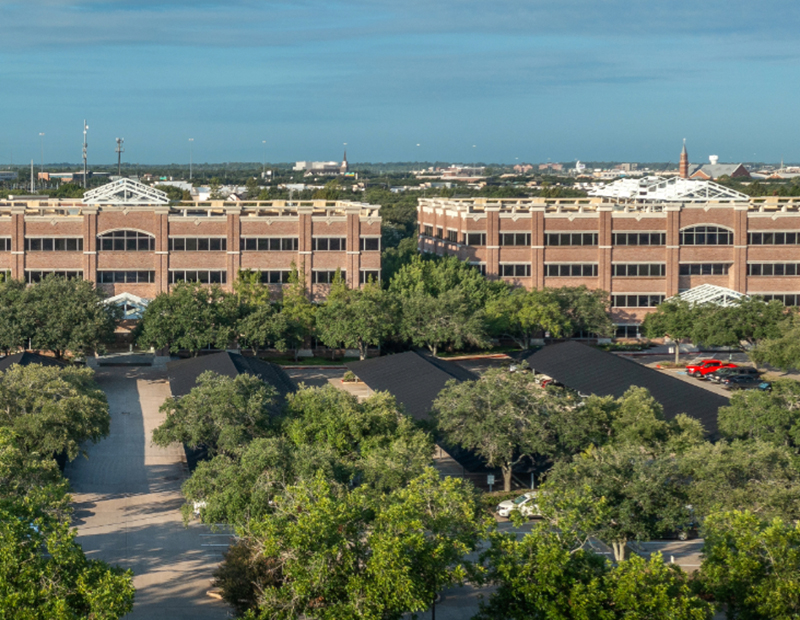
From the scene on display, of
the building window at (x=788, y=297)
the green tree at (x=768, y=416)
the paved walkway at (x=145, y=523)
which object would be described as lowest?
the paved walkway at (x=145, y=523)

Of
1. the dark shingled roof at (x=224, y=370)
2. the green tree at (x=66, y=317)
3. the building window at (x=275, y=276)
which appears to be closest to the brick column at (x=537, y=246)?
the building window at (x=275, y=276)

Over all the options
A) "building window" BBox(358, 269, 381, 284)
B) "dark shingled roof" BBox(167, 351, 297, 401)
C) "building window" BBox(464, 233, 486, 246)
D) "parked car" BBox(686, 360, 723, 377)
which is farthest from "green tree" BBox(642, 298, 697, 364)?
"dark shingled roof" BBox(167, 351, 297, 401)

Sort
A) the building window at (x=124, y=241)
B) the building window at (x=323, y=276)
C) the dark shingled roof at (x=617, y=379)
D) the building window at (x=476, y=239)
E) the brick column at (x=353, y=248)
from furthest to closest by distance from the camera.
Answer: the building window at (x=476, y=239) → the building window at (x=323, y=276) → the brick column at (x=353, y=248) → the building window at (x=124, y=241) → the dark shingled roof at (x=617, y=379)

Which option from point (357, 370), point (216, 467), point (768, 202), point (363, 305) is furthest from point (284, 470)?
point (768, 202)

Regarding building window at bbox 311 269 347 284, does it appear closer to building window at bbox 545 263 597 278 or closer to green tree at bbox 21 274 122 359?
green tree at bbox 21 274 122 359

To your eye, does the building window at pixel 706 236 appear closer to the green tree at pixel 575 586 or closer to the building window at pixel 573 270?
the building window at pixel 573 270

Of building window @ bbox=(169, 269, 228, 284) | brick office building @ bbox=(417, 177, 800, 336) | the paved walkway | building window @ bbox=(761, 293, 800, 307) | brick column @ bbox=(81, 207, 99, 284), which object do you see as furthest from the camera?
building window @ bbox=(761, 293, 800, 307)

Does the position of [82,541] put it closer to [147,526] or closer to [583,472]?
[147,526]
